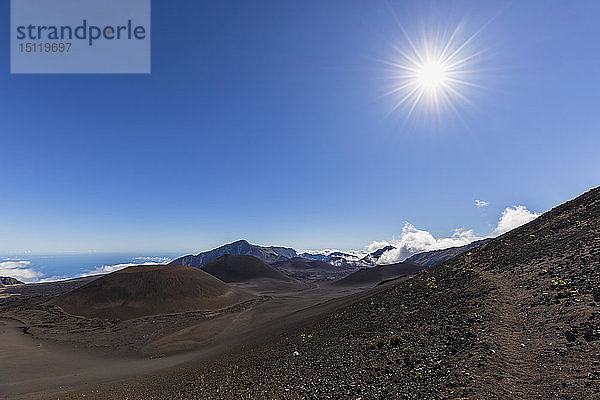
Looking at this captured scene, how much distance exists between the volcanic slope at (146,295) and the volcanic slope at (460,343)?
151 feet

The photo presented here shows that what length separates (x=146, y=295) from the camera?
2426 inches

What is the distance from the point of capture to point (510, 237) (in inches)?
1104

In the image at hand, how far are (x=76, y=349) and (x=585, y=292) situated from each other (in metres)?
52.1

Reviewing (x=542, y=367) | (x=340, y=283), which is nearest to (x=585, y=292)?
(x=542, y=367)

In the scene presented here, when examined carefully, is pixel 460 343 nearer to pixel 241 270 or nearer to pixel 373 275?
pixel 373 275

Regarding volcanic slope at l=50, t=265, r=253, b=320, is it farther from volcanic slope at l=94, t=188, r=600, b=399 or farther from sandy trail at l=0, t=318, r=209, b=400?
volcanic slope at l=94, t=188, r=600, b=399

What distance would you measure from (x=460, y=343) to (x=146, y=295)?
227 ft

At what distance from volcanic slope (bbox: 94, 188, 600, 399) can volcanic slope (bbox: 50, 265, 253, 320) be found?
4610cm

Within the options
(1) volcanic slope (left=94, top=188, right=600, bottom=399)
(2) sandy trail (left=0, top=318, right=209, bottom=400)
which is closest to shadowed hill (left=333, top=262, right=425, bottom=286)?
(1) volcanic slope (left=94, top=188, right=600, bottom=399)

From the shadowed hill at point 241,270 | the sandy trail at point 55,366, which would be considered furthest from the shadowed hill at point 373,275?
the sandy trail at point 55,366

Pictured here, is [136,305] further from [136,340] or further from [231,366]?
[231,366]

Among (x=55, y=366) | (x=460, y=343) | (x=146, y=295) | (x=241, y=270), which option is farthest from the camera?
(x=241, y=270)

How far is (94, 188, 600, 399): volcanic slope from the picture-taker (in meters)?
9.49

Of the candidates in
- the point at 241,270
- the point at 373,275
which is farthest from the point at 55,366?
the point at 373,275
